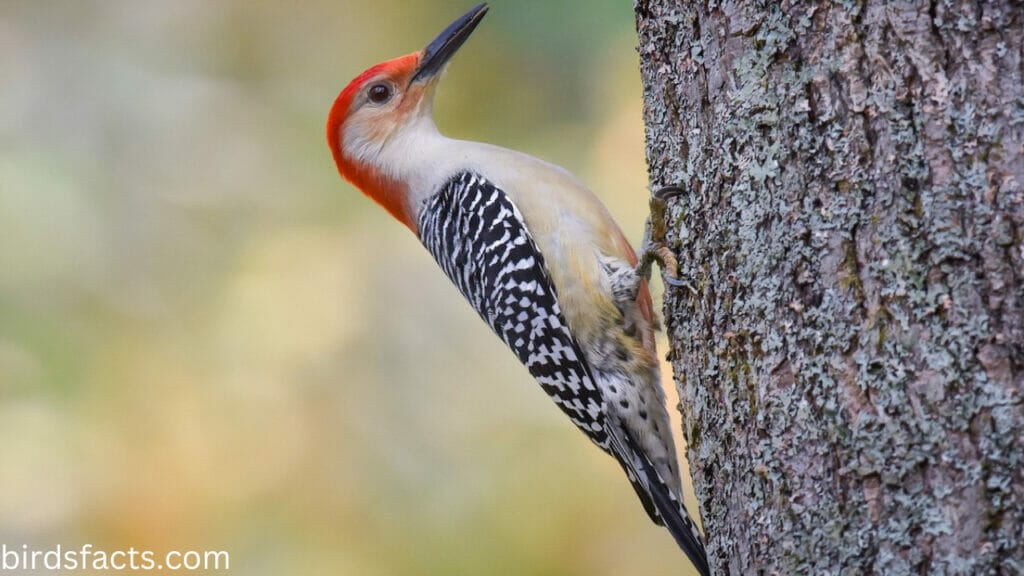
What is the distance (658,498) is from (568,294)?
816 millimetres

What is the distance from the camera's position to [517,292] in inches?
154

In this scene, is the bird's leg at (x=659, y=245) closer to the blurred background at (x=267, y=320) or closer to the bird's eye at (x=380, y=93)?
the bird's eye at (x=380, y=93)

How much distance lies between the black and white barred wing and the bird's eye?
2.44 ft

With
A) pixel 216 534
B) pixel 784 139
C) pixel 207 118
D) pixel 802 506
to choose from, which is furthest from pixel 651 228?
pixel 207 118

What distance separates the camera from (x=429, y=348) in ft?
19.2

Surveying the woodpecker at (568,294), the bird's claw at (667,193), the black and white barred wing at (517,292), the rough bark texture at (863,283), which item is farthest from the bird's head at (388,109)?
the rough bark texture at (863,283)

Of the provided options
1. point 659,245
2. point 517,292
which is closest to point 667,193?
point 659,245

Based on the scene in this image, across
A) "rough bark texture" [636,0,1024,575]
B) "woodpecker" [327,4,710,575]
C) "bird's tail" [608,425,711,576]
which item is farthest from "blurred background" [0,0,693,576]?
"rough bark texture" [636,0,1024,575]

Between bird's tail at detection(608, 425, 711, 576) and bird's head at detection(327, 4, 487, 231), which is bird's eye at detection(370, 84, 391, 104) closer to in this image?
bird's head at detection(327, 4, 487, 231)

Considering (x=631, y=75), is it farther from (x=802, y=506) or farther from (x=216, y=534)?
(x=802, y=506)

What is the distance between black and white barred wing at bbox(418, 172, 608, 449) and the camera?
12.5 feet

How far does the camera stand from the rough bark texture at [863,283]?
202cm

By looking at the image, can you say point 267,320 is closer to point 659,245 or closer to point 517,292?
point 517,292

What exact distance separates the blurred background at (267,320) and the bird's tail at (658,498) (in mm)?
1862
